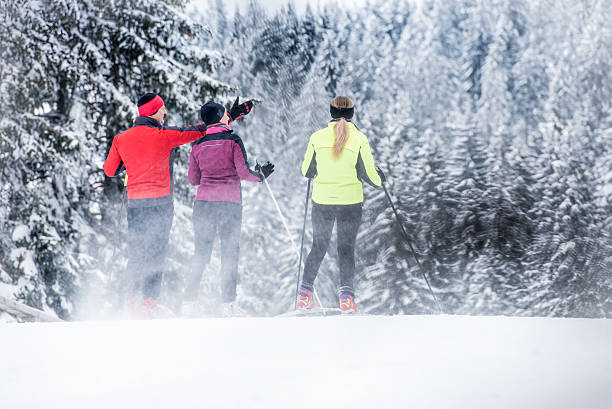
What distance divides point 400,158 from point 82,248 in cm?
2204

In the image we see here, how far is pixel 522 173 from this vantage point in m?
32.3

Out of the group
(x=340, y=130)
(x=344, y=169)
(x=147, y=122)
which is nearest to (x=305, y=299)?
(x=344, y=169)

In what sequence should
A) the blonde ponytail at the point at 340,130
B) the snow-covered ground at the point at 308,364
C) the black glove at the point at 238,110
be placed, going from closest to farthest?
the snow-covered ground at the point at 308,364 < the blonde ponytail at the point at 340,130 < the black glove at the point at 238,110

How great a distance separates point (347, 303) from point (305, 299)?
0.39 m

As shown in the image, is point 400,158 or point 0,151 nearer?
point 0,151

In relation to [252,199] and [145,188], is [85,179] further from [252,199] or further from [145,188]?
[252,199]

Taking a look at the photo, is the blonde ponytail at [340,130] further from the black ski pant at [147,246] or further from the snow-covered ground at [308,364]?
the snow-covered ground at [308,364]

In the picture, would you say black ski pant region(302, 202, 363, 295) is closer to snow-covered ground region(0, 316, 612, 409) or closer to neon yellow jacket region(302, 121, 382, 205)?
neon yellow jacket region(302, 121, 382, 205)

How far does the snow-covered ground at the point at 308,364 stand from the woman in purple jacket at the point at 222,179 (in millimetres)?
1417

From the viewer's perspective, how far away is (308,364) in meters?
3.58

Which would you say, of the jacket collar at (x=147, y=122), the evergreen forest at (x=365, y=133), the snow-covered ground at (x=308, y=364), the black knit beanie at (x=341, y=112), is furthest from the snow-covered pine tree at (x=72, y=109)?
the snow-covered ground at (x=308, y=364)

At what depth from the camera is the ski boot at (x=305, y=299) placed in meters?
5.93

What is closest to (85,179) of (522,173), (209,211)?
(209,211)

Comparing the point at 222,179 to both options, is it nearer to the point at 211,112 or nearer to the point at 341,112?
the point at 211,112
